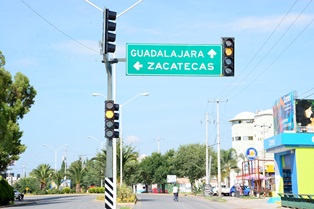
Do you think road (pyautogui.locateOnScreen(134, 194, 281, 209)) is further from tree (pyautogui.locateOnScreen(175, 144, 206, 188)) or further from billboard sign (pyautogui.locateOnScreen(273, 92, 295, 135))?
tree (pyautogui.locateOnScreen(175, 144, 206, 188))

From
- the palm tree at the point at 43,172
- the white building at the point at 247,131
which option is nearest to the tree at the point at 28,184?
the palm tree at the point at 43,172

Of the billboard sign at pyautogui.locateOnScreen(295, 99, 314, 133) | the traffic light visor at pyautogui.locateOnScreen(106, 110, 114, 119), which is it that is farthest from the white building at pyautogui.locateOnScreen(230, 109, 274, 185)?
the traffic light visor at pyautogui.locateOnScreen(106, 110, 114, 119)

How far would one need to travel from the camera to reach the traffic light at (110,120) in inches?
738

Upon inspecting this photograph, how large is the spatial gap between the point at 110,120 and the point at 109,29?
128 inches

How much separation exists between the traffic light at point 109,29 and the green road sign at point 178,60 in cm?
160

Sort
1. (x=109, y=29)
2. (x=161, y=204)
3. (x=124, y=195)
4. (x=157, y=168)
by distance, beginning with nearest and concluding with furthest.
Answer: (x=109, y=29), (x=161, y=204), (x=124, y=195), (x=157, y=168)

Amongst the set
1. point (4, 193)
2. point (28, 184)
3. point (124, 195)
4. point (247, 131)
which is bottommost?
point (124, 195)

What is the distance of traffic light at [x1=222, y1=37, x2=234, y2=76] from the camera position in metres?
18.5

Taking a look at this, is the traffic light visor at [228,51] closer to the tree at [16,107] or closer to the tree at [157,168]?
the tree at [16,107]

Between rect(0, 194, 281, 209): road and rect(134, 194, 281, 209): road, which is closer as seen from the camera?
rect(134, 194, 281, 209): road

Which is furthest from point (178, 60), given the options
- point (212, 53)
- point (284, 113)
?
point (284, 113)

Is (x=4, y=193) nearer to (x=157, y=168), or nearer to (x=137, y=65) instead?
(x=137, y=65)

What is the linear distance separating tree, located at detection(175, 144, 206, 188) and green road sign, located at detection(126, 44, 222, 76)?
253 feet

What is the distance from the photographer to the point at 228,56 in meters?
18.7
